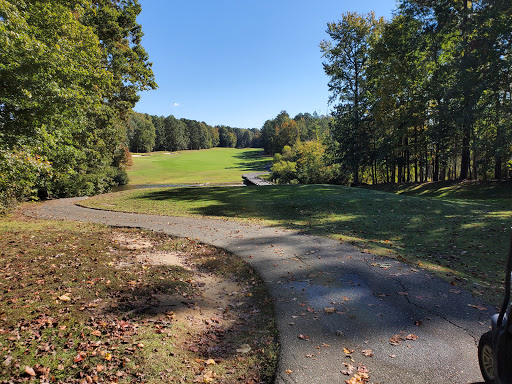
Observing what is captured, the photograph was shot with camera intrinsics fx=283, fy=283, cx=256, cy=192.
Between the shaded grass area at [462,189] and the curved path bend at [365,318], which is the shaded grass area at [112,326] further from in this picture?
the shaded grass area at [462,189]

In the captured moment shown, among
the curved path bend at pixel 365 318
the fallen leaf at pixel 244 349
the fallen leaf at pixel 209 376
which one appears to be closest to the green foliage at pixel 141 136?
the curved path bend at pixel 365 318

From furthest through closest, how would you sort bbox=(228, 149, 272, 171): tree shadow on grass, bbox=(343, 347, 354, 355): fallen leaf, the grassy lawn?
bbox=(228, 149, 272, 171): tree shadow on grass < the grassy lawn < bbox=(343, 347, 354, 355): fallen leaf

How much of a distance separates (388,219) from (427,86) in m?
17.1

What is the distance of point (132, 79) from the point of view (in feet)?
69.4

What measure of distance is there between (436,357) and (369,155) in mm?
29309

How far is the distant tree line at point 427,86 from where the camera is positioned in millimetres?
18969

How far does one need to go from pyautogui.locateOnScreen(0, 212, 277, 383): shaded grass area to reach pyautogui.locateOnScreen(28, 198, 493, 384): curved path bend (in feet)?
1.38

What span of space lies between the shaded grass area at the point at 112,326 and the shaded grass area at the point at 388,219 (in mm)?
4222

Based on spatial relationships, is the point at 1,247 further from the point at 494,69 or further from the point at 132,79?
the point at 494,69

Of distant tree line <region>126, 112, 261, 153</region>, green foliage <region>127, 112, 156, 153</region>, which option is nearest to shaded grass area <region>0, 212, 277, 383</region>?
distant tree line <region>126, 112, 261, 153</region>

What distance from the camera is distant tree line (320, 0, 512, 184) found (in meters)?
19.0

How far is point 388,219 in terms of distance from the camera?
12.2 m

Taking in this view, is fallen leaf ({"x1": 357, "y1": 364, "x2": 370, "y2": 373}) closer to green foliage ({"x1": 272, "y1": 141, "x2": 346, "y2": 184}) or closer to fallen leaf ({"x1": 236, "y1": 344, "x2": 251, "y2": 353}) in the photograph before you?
fallen leaf ({"x1": 236, "y1": 344, "x2": 251, "y2": 353})

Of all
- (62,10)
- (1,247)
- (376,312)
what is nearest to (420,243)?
(376,312)
